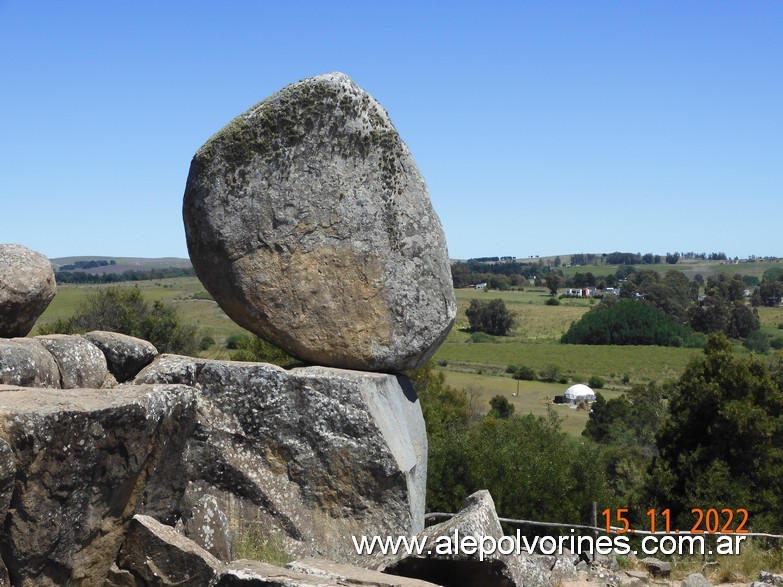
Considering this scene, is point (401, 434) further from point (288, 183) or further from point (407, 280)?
point (288, 183)

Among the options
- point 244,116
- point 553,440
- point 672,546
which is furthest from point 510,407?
point 244,116

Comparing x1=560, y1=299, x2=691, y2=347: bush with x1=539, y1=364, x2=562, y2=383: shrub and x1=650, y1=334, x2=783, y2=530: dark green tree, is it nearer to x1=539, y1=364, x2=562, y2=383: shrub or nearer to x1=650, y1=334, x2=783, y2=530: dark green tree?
x1=539, y1=364, x2=562, y2=383: shrub

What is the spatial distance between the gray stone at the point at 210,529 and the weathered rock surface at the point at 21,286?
2.22 meters

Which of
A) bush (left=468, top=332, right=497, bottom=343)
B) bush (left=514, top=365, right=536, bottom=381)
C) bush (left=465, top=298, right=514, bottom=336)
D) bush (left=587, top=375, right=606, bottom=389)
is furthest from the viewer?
bush (left=465, top=298, right=514, bottom=336)

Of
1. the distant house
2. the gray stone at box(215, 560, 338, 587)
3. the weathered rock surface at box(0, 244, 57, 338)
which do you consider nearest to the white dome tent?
the weathered rock surface at box(0, 244, 57, 338)

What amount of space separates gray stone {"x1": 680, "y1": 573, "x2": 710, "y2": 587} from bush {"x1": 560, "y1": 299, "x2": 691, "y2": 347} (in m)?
86.4

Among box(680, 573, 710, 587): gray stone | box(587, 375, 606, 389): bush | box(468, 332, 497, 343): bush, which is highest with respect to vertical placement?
box(680, 573, 710, 587): gray stone

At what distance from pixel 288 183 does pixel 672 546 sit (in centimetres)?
624

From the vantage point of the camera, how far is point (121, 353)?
28.5 ft

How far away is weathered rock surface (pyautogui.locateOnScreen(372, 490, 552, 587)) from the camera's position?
734 cm

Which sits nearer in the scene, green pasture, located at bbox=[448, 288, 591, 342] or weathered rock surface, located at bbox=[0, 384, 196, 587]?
weathered rock surface, located at bbox=[0, 384, 196, 587]

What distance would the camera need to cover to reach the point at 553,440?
2559cm

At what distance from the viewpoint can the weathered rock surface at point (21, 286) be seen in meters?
8.21

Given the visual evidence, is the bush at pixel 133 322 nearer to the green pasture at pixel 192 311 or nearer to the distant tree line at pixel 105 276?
the green pasture at pixel 192 311
